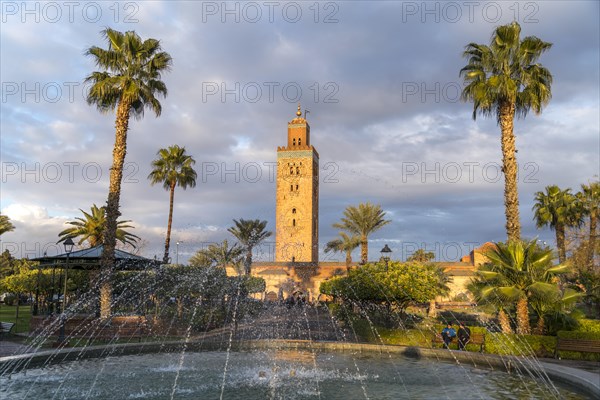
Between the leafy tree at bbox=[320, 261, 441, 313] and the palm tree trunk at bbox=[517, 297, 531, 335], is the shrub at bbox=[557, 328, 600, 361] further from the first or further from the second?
the leafy tree at bbox=[320, 261, 441, 313]

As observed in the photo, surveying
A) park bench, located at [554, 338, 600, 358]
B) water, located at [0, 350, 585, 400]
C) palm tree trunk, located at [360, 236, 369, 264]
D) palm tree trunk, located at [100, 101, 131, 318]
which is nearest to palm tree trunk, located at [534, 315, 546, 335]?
park bench, located at [554, 338, 600, 358]

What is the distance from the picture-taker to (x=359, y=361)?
14297 millimetres

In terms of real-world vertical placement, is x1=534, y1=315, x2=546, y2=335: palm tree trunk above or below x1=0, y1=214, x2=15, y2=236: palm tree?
below

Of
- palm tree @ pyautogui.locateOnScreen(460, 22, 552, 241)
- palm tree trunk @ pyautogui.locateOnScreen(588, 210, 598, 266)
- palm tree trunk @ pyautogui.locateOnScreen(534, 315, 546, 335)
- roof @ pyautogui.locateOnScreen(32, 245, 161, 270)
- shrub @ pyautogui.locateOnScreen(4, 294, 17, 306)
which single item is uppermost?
palm tree @ pyautogui.locateOnScreen(460, 22, 552, 241)

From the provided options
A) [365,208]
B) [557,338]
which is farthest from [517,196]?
[365,208]

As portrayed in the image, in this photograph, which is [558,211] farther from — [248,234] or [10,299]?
[10,299]

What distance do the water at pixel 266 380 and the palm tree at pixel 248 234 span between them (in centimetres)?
4059

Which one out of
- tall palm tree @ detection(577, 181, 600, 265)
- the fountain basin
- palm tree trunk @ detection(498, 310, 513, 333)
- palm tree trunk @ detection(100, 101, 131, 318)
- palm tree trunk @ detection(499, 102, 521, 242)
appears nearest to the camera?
the fountain basin

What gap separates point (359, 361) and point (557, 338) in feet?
19.7

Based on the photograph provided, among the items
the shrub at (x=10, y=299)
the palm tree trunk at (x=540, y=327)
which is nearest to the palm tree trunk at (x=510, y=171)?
the palm tree trunk at (x=540, y=327)

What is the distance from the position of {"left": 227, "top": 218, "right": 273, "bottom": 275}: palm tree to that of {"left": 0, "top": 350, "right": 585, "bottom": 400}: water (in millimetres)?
40592

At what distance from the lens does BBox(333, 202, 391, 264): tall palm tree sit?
51.9m

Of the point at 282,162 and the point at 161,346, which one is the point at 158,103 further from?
the point at 282,162

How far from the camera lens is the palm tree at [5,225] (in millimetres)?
38938
